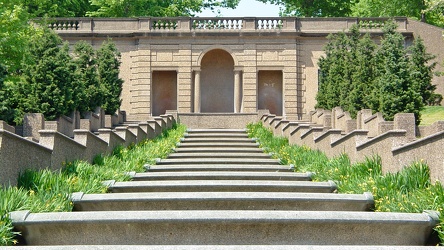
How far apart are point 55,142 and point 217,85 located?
26988 millimetres

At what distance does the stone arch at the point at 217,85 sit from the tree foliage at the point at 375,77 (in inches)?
313

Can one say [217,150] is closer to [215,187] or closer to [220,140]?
[220,140]

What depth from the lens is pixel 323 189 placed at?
424 inches

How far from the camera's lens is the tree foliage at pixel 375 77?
22.3 metres

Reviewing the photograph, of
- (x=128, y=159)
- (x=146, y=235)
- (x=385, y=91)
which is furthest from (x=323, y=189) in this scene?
(x=385, y=91)

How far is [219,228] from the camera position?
770cm

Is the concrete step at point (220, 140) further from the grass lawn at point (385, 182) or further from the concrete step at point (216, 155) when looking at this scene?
the grass lawn at point (385, 182)

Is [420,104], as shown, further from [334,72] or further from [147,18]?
[147,18]

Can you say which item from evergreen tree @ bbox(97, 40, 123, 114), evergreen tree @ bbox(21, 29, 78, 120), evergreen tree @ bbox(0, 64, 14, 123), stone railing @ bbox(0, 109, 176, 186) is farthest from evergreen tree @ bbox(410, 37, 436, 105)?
evergreen tree @ bbox(0, 64, 14, 123)

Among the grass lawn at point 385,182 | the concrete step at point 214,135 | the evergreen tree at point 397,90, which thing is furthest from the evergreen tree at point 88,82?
the grass lawn at point 385,182

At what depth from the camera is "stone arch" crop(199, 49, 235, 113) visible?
3762 cm

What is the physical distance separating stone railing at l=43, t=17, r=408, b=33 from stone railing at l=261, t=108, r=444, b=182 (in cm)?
1314

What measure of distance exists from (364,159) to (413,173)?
262 cm

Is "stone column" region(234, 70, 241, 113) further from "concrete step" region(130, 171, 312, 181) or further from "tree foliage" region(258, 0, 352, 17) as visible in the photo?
"concrete step" region(130, 171, 312, 181)
